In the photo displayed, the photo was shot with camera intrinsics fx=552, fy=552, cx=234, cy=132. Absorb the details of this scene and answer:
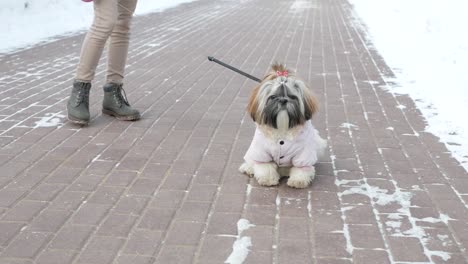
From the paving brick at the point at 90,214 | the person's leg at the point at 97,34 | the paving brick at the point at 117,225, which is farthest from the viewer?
the person's leg at the point at 97,34

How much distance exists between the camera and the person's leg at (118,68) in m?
5.54

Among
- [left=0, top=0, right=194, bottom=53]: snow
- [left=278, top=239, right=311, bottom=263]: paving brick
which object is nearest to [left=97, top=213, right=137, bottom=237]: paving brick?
[left=278, top=239, right=311, bottom=263]: paving brick

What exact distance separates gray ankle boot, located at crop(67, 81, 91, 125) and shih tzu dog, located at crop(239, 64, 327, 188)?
6.49 feet

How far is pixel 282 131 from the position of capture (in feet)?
12.3

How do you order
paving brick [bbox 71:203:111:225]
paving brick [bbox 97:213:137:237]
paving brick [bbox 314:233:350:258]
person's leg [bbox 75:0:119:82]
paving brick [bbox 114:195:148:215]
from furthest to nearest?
person's leg [bbox 75:0:119:82]
paving brick [bbox 114:195:148:215]
paving brick [bbox 71:203:111:225]
paving brick [bbox 97:213:137:237]
paving brick [bbox 314:233:350:258]

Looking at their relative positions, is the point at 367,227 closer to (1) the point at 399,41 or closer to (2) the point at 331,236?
(2) the point at 331,236

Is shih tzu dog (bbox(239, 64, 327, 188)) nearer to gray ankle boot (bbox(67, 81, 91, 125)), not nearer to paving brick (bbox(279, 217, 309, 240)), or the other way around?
paving brick (bbox(279, 217, 309, 240))

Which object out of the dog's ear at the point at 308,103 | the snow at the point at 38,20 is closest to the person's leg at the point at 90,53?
the dog's ear at the point at 308,103

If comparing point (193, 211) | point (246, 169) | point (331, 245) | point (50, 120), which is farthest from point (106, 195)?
point (50, 120)

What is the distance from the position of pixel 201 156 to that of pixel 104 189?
973 mm

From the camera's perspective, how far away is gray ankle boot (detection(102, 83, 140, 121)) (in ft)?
18.2

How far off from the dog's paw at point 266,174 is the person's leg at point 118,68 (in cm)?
202

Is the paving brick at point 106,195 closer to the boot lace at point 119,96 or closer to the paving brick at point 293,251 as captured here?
the paving brick at point 293,251

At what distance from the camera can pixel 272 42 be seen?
10969mm
